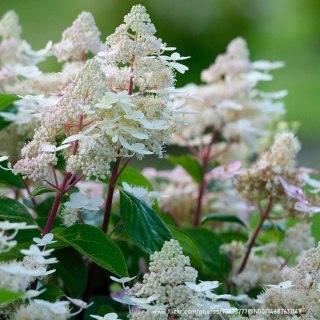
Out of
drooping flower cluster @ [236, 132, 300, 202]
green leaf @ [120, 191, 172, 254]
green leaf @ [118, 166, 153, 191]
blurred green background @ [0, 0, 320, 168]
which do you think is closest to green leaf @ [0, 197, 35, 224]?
green leaf @ [120, 191, 172, 254]

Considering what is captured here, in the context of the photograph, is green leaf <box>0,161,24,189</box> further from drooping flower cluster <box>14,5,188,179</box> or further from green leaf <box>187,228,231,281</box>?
green leaf <box>187,228,231,281</box>

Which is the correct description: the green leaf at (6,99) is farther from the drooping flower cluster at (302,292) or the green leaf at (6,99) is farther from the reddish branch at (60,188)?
the drooping flower cluster at (302,292)

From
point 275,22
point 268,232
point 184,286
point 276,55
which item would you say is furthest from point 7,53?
point 275,22

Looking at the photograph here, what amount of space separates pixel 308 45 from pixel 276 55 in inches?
17.9

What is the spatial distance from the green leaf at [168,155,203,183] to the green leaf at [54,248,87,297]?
1.23 ft

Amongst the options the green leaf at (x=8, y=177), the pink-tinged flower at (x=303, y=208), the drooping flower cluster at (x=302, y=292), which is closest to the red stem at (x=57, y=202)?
the green leaf at (x=8, y=177)

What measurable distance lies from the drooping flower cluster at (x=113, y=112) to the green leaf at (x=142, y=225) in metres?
0.06

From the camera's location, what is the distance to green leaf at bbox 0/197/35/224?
2.95 feet

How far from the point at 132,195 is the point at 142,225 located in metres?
0.04

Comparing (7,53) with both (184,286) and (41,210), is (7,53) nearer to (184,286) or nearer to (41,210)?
(41,210)

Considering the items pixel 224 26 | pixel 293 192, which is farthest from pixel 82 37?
pixel 224 26

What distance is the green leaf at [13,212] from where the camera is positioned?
899 millimetres

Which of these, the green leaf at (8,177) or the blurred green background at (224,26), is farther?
the blurred green background at (224,26)

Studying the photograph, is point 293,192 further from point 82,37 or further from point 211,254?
point 82,37
